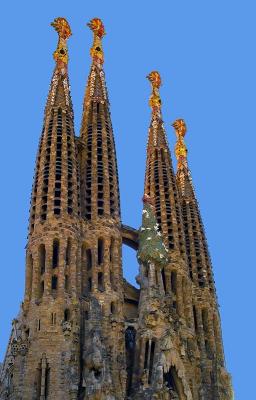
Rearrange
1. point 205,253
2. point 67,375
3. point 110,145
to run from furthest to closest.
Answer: point 205,253 → point 110,145 → point 67,375

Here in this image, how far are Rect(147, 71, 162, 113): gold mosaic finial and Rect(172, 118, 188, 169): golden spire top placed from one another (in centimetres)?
297

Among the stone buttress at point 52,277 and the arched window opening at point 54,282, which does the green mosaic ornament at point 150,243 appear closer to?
the stone buttress at point 52,277

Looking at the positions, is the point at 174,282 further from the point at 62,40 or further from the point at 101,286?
the point at 62,40

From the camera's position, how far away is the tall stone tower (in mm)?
37750

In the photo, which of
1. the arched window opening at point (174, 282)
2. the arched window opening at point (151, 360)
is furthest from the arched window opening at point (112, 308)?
the arched window opening at point (174, 282)

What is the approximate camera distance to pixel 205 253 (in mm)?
51500

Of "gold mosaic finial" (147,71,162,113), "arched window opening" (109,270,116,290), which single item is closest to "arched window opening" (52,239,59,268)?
"arched window opening" (109,270,116,290)

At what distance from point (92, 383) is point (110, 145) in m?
16.7

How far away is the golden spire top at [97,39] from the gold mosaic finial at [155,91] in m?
5.40

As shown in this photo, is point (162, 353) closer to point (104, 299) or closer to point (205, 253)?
point (104, 299)

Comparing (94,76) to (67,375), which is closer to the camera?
(67,375)

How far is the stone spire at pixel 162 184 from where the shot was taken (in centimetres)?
4965

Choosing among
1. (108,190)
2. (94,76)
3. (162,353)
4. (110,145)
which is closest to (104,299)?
(162,353)

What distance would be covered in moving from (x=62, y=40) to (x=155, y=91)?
948cm
